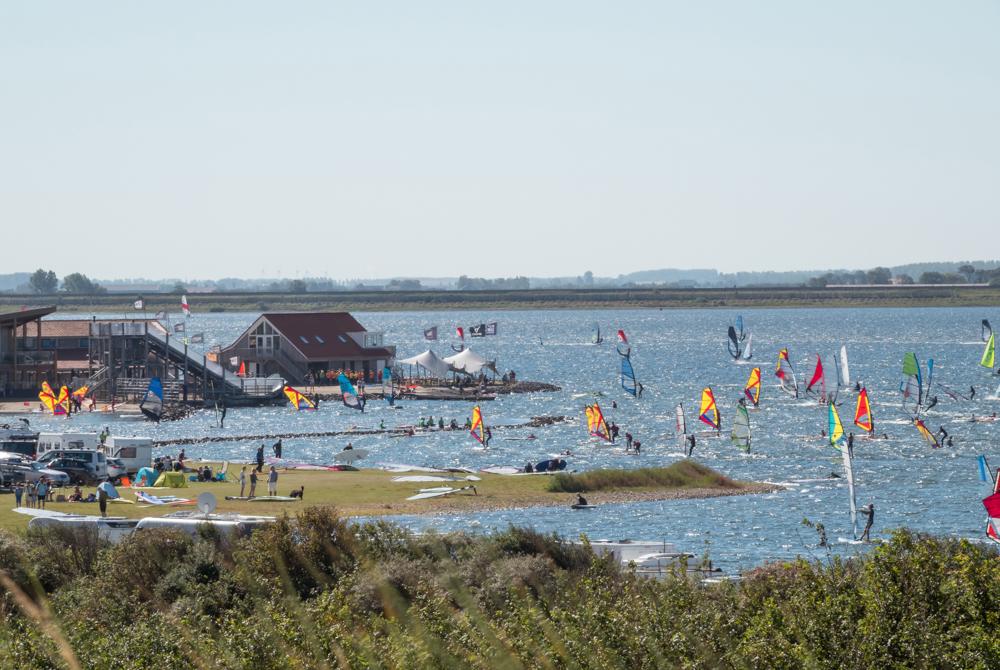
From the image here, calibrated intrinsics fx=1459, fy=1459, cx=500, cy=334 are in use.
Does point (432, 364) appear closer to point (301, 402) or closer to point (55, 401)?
point (301, 402)

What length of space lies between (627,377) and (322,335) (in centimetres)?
1933

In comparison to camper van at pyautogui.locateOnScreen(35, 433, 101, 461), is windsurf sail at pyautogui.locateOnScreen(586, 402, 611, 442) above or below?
below

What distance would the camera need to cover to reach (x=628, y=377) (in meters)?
83.0

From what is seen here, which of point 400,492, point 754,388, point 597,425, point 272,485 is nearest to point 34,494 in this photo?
point 272,485

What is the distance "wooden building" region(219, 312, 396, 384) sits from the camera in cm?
8719

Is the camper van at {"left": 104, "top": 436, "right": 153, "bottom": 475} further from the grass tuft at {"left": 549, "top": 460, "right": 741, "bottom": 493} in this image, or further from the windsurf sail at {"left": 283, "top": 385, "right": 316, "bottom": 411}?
the windsurf sail at {"left": 283, "top": 385, "right": 316, "bottom": 411}

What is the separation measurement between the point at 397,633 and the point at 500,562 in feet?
21.4

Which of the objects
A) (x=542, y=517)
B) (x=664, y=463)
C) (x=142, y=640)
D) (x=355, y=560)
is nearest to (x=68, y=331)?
(x=664, y=463)

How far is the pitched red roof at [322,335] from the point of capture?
87625 mm

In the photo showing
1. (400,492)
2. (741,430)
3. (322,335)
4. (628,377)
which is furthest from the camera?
(322,335)

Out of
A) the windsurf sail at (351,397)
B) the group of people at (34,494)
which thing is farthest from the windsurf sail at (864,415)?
the group of people at (34,494)

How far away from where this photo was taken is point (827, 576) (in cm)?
2147

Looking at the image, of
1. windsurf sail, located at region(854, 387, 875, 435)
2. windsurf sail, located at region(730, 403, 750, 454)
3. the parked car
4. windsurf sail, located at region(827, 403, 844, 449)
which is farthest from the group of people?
windsurf sail, located at region(854, 387, 875, 435)

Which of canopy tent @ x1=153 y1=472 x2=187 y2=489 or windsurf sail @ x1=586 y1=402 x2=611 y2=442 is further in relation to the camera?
windsurf sail @ x1=586 y1=402 x2=611 y2=442
